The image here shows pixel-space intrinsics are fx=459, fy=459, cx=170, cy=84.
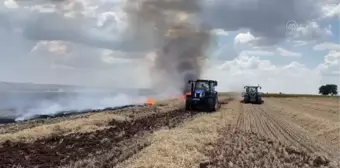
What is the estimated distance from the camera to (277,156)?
54.5ft

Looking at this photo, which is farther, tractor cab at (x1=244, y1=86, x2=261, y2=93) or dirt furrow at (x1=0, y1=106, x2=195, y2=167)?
tractor cab at (x1=244, y1=86, x2=261, y2=93)

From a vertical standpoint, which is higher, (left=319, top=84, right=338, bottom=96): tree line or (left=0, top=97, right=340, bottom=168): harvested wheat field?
(left=319, top=84, right=338, bottom=96): tree line

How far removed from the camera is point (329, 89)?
5689 inches

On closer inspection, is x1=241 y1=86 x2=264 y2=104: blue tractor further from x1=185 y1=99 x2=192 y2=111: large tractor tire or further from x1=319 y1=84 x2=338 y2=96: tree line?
x1=319 y1=84 x2=338 y2=96: tree line

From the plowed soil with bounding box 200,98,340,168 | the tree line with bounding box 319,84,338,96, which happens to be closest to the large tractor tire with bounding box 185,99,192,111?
the plowed soil with bounding box 200,98,340,168

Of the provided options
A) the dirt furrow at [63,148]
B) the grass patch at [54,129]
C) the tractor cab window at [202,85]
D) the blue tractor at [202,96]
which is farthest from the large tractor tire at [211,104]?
the dirt furrow at [63,148]

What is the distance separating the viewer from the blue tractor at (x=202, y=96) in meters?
39.1

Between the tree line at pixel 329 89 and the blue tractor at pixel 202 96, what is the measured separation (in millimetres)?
112574

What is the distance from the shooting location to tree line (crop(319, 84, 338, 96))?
14288 centimetres

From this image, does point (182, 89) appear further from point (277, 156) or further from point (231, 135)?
point (277, 156)

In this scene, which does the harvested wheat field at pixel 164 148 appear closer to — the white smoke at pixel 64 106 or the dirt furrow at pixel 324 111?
the dirt furrow at pixel 324 111

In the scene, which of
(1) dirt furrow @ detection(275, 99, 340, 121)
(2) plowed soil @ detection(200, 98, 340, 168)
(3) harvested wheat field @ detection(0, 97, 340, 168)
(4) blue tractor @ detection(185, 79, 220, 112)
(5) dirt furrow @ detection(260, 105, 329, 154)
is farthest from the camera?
(1) dirt furrow @ detection(275, 99, 340, 121)

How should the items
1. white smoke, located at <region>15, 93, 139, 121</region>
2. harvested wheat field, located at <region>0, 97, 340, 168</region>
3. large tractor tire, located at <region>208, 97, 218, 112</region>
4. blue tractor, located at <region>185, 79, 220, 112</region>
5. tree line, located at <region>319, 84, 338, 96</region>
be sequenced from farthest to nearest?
tree line, located at <region>319, 84, 338, 96</region>, white smoke, located at <region>15, 93, 139, 121</region>, blue tractor, located at <region>185, 79, 220, 112</region>, large tractor tire, located at <region>208, 97, 218, 112</region>, harvested wheat field, located at <region>0, 97, 340, 168</region>

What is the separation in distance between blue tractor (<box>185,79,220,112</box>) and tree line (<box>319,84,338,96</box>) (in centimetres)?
11257
